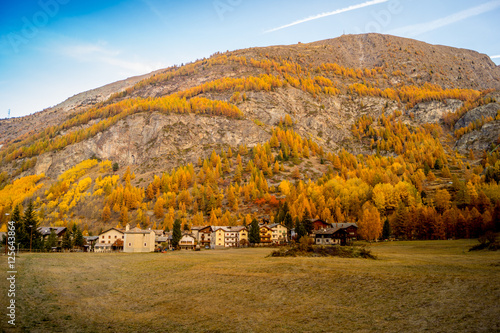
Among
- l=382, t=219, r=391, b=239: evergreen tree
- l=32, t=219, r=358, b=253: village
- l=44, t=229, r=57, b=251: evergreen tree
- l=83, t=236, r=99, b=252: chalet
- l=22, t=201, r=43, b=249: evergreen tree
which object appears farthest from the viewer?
l=83, t=236, r=99, b=252: chalet

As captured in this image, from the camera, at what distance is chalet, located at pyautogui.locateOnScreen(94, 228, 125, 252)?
309 feet

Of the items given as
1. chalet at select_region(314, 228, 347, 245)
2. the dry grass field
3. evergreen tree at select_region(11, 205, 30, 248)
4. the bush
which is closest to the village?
chalet at select_region(314, 228, 347, 245)

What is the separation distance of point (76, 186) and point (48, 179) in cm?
3635

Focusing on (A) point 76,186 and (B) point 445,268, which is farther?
(A) point 76,186

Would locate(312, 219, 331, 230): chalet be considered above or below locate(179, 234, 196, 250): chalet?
above

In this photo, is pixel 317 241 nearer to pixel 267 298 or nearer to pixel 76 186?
pixel 267 298

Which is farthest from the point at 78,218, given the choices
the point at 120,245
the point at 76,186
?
the point at 120,245

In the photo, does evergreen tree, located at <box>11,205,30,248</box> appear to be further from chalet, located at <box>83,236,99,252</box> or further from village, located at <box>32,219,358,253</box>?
chalet, located at <box>83,236,99,252</box>

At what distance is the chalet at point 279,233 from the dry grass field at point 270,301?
73.7 metres

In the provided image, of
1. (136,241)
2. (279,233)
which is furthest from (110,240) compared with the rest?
(279,233)

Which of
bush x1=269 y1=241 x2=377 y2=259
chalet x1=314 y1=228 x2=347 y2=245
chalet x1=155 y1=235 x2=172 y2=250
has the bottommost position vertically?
chalet x1=155 y1=235 x2=172 y2=250

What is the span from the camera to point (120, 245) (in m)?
92.0

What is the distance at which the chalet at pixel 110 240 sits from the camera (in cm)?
9406

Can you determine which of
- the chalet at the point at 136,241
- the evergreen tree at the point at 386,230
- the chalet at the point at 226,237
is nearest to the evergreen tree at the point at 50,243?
the chalet at the point at 136,241
